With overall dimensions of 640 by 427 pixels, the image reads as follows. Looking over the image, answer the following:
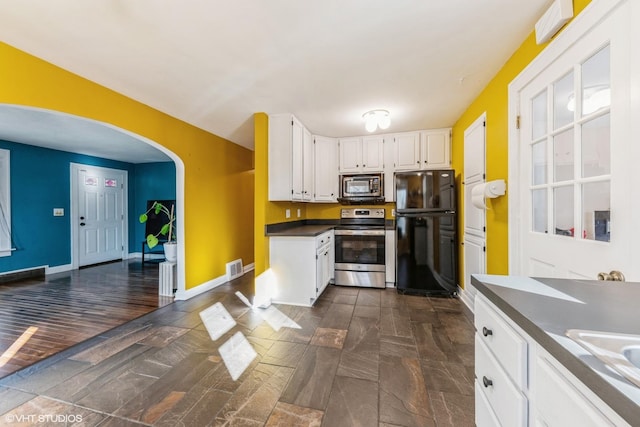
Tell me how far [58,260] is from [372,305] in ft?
19.1

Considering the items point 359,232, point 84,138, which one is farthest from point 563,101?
point 84,138

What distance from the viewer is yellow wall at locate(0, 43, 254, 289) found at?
194cm

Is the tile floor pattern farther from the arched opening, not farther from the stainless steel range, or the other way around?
the arched opening

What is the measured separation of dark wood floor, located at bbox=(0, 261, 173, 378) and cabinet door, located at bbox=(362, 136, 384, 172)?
3449 mm

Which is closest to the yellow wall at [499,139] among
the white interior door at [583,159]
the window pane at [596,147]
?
the white interior door at [583,159]

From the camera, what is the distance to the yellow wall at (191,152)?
1944 mm

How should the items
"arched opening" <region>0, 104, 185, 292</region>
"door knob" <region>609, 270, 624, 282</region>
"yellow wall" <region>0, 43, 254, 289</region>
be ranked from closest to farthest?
"door knob" <region>609, 270, 624, 282</region>, "yellow wall" <region>0, 43, 254, 289</region>, "arched opening" <region>0, 104, 185, 292</region>

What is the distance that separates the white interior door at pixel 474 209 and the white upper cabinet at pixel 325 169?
190 cm

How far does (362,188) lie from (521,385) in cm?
353

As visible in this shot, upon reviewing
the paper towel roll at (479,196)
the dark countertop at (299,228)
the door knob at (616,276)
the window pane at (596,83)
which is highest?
A: the window pane at (596,83)

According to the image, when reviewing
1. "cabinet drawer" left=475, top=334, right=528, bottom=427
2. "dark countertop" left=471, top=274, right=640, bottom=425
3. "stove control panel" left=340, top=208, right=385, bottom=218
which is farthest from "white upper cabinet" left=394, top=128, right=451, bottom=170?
"cabinet drawer" left=475, top=334, right=528, bottom=427

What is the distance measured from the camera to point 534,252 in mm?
1768

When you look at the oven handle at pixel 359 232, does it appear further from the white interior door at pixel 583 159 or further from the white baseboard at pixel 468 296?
the white interior door at pixel 583 159

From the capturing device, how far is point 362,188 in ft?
13.6
